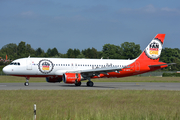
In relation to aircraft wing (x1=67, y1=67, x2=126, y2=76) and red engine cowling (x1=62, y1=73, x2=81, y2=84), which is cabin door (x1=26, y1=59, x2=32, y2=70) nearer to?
→ red engine cowling (x1=62, y1=73, x2=81, y2=84)

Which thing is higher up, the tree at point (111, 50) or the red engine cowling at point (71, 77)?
the tree at point (111, 50)

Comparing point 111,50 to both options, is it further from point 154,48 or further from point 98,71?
point 98,71

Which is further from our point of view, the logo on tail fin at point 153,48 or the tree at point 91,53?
the tree at point 91,53

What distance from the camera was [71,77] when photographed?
33.2 meters

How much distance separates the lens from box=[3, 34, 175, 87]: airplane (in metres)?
34.7

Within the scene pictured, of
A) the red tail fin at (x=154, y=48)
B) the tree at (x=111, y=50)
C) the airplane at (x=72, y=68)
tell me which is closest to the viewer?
the airplane at (x=72, y=68)

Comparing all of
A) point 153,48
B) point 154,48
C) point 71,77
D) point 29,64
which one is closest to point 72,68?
point 71,77

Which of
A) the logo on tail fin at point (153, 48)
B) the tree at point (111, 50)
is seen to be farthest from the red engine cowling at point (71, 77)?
the tree at point (111, 50)

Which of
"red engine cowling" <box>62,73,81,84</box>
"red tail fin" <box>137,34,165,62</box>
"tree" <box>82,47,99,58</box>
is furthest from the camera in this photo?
"tree" <box>82,47,99,58</box>

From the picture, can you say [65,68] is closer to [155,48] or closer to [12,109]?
[155,48]

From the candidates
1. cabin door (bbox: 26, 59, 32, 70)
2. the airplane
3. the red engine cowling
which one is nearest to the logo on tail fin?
the airplane

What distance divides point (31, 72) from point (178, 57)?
6165 inches

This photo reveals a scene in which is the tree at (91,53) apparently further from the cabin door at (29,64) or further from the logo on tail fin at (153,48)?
the cabin door at (29,64)

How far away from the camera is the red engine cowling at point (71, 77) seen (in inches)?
1301
